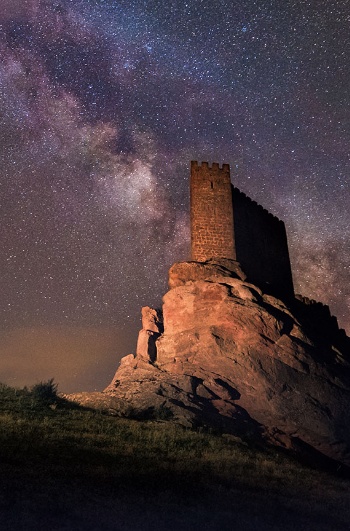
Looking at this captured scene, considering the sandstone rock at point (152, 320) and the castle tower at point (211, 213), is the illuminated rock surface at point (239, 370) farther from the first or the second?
the sandstone rock at point (152, 320)

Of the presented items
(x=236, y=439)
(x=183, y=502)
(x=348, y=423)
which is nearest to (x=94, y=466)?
(x=183, y=502)

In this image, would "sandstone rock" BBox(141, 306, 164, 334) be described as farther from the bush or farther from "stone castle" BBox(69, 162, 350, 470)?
the bush

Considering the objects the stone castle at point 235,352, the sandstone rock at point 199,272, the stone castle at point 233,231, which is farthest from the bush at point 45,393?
the stone castle at point 233,231

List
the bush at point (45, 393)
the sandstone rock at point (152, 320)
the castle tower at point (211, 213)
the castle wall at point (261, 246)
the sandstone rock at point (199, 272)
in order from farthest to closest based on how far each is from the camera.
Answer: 1. the sandstone rock at point (152, 320)
2. the castle wall at point (261, 246)
3. the castle tower at point (211, 213)
4. the sandstone rock at point (199, 272)
5. the bush at point (45, 393)

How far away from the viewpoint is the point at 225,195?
25500mm

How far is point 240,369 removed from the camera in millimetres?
17781

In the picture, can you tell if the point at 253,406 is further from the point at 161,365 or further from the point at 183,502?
the point at 183,502

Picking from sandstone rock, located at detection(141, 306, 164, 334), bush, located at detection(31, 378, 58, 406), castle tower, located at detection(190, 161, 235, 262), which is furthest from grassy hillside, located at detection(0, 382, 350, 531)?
sandstone rock, located at detection(141, 306, 164, 334)

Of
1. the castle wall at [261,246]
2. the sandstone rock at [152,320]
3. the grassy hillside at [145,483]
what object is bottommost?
the grassy hillside at [145,483]

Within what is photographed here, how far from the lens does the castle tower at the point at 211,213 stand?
24.0m

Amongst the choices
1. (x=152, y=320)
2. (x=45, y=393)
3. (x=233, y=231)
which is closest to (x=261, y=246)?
(x=233, y=231)

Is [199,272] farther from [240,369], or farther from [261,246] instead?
[261,246]

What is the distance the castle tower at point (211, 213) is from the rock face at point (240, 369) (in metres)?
1.45

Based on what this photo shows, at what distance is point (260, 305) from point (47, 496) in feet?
51.7
